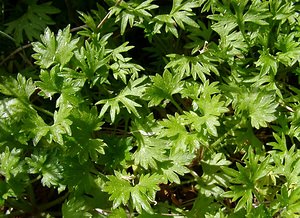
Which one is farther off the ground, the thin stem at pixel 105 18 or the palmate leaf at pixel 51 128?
the thin stem at pixel 105 18

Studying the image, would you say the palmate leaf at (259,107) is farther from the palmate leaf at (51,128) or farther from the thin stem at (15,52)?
the thin stem at (15,52)

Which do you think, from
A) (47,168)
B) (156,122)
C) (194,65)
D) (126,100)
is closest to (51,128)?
(47,168)

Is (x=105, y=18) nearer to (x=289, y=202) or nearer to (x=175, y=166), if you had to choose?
(x=175, y=166)

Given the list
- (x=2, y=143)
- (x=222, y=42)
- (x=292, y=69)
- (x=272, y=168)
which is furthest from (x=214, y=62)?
(x=2, y=143)

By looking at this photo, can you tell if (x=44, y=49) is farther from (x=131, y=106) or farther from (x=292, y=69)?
(x=292, y=69)

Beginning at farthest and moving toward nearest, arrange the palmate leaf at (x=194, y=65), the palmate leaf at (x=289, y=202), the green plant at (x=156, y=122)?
the palmate leaf at (x=194, y=65)
the green plant at (x=156, y=122)
the palmate leaf at (x=289, y=202)

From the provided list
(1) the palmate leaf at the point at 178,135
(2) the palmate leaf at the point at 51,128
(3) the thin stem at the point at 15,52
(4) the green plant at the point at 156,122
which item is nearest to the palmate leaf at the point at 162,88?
(4) the green plant at the point at 156,122
